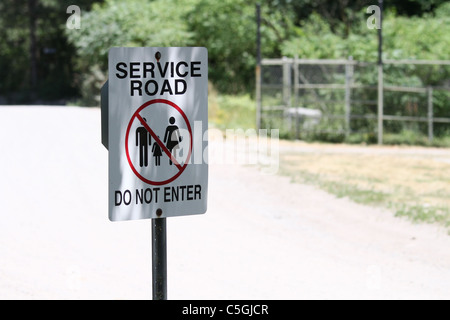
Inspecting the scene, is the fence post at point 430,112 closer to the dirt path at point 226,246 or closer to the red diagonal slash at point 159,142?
the dirt path at point 226,246

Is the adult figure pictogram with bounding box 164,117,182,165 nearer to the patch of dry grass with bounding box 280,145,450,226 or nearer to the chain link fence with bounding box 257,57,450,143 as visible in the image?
the patch of dry grass with bounding box 280,145,450,226

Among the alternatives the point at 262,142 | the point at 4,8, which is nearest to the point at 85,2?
the point at 4,8

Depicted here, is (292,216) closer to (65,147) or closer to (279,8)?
(65,147)

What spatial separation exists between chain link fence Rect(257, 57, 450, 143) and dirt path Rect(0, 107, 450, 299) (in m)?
6.54

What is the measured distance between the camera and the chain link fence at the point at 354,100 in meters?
19.0

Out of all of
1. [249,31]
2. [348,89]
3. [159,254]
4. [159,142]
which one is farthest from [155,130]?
[249,31]

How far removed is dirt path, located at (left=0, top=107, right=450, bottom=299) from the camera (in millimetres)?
6832

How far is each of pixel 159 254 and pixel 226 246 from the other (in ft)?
16.6

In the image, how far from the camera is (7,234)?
8.76 metres

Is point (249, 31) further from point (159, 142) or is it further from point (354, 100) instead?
point (159, 142)

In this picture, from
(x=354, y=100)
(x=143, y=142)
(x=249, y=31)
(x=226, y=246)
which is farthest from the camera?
(x=249, y=31)

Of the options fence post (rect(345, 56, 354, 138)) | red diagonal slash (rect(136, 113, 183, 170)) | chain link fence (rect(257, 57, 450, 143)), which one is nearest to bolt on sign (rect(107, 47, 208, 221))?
red diagonal slash (rect(136, 113, 183, 170))

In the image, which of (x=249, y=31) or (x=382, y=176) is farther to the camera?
(x=249, y=31)

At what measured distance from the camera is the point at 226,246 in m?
8.52
